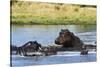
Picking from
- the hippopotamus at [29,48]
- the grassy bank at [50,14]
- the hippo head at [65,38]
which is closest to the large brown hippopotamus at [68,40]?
the hippo head at [65,38]

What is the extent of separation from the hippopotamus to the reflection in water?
0.04 meters

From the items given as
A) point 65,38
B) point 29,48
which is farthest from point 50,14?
point 29,48

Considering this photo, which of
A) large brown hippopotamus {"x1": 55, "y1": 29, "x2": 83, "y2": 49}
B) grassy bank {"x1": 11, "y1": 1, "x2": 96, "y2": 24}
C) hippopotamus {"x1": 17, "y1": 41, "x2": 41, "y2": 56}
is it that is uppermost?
grassy bank {"x1": 11, "y1": 1, "x2": 96, "y2": 24}

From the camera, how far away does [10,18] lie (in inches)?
Answer: 87.9

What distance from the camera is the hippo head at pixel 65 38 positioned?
2473 mm

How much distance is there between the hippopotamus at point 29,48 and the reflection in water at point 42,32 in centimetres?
4

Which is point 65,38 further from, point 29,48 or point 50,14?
point 29,48

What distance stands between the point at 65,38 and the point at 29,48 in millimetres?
485

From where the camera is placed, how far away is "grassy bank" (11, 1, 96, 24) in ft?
7.50

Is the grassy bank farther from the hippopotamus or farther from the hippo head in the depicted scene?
the hippopotamus

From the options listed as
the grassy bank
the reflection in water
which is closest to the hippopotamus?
the reflection in water

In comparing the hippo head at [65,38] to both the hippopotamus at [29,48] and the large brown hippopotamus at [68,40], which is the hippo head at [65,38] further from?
the hippopotamus at [29,48]

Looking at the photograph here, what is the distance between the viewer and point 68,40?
2.53 metres
